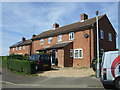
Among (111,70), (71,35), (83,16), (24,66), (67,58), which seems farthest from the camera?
(83,16)

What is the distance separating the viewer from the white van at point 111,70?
780 cm

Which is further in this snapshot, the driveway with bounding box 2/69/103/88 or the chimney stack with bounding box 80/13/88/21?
the chimney stack with bounding box 80/13/88/21

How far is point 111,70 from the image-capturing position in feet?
25.9

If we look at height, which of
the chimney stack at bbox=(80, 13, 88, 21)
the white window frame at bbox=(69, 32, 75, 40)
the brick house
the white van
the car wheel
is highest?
the chimney stack at bbox=(80, 13, 88, 21)

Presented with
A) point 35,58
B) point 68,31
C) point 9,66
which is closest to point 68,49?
point 68,31

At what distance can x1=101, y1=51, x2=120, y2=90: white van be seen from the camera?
7798 mm

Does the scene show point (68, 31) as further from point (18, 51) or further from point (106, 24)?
point (18, 51)

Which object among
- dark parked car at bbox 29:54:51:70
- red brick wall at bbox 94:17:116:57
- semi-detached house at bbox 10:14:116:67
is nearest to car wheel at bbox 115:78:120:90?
dark parked car at bbox 29:54:51:70

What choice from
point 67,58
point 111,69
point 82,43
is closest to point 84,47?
point 82,43

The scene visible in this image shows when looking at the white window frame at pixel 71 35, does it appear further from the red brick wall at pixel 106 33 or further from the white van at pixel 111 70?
the white van at pixel 111 70

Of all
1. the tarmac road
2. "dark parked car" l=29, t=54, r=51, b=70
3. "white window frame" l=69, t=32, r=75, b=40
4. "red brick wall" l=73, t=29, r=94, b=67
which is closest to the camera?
the tarmac road

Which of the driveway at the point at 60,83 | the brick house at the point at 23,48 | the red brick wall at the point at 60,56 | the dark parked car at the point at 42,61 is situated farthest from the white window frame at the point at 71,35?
the brick house at the point at 23,48

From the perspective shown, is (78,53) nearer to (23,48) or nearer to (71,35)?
(71,35)

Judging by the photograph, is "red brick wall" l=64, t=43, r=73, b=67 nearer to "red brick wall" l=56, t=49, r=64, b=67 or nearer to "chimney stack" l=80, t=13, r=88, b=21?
"red brick wall" l=56, t=49, r=64, b=67
